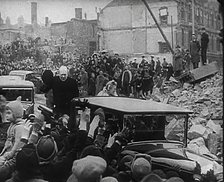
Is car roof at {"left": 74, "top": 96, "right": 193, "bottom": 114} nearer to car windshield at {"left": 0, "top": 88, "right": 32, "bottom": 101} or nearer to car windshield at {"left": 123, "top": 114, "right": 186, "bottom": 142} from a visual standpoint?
car windshield at {"left": 123, "top": 114, "right": 186, "bottom": 142}

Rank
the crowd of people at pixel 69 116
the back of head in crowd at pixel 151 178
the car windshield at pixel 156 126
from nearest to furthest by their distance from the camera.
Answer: the back of head in crowd at pixel 151 178 → the crowd of people at pixel 69 116 → the car windshield at pixel 156 126

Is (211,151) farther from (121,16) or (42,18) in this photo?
(42,18)

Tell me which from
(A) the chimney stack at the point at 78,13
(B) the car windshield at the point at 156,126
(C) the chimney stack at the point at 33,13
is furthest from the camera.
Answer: (C) the chimney stack at the point at 33,13

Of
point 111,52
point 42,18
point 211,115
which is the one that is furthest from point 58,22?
point 211,115

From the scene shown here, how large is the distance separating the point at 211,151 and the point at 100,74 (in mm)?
1021

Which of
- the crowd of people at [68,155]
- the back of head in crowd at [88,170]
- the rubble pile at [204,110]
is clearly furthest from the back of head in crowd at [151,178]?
the rubble pile at [204,110]

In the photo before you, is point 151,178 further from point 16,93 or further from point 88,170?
point 16,93

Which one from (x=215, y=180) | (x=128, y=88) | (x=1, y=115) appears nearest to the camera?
(x=215, y=180)

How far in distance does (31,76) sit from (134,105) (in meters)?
1.00

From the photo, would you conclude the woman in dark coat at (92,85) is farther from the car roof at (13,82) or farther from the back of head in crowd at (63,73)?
the car roof at (13,82)

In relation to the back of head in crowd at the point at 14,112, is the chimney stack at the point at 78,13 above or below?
above

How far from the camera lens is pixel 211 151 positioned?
119 inches

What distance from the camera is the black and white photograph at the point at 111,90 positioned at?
297 cm

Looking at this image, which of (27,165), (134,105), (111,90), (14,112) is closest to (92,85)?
(111,90)
